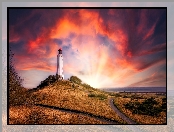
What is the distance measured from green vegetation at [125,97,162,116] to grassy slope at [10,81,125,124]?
0.31 metres

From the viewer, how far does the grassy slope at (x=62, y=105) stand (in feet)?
15.4

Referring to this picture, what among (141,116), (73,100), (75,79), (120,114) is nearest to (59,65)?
(75,79)

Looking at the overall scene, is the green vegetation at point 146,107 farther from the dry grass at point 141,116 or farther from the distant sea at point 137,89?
the distant sea at point 137,89

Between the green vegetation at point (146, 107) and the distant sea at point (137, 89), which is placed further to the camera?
the green vegetation at point (146, 107)

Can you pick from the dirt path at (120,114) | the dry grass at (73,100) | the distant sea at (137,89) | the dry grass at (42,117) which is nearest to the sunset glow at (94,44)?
the distant sea at (137,89)

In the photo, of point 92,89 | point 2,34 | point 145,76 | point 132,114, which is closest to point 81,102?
point 92,89

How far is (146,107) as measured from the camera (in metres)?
4.78

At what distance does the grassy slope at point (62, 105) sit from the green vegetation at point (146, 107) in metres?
0.31

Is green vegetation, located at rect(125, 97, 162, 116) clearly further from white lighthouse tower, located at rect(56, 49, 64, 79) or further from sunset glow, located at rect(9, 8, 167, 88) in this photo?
white lighthouse tower, located at rect(56, 49, 64, 79)

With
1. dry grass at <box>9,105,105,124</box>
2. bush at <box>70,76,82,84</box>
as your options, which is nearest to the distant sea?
bush at <box>70,76,82,84</box>

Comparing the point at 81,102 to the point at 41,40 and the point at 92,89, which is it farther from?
the point at 41,40

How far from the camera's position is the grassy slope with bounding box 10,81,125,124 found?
4703 mm

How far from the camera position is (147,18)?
15.3 ft

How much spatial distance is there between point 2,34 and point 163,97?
3116mm
